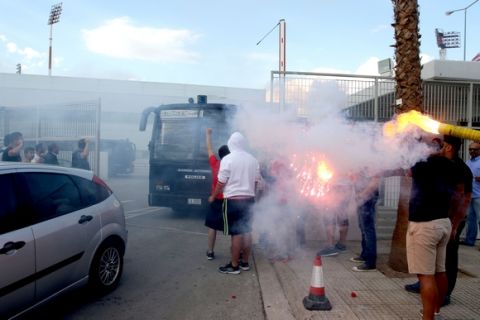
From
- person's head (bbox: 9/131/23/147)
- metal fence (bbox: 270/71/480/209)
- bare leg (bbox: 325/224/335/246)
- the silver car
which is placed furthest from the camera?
metal fence (bbox: 270/71/480/209)

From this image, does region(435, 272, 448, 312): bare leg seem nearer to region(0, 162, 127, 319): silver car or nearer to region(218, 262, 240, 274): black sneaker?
region(218, 262, 240, 274): black sneaker

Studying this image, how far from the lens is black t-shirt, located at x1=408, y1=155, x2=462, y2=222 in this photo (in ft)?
11.4

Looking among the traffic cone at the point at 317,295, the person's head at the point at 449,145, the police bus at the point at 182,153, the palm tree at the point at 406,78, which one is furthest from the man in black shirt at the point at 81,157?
the person's head at the point at 449,145

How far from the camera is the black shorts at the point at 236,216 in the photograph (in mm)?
5203

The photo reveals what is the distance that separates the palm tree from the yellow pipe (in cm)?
186

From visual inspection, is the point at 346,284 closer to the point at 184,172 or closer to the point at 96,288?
the point at 96,288

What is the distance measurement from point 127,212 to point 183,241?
3.77 metres

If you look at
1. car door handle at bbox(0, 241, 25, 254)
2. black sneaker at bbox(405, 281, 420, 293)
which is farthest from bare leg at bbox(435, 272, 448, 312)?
car door handle at bbox(0, 241, 25, 254)

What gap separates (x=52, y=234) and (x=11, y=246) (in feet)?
1.52

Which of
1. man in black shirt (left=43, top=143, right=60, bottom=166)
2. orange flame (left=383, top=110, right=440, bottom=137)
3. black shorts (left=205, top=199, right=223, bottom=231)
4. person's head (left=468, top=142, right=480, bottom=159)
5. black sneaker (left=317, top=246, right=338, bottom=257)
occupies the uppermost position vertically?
orange flame (left=383, top=110, right=440, bottom=137)

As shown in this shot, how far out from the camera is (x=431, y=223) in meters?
3.44

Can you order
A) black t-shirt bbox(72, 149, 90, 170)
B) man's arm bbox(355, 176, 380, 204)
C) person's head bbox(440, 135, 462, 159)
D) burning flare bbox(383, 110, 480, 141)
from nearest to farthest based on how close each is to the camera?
burning flare bbox(383, 110, 480, 141), person's head bbox(440, 135, 462, 159), man's arm bbox(355, 176, 380, 204), black t-shirt bbox(72, 149, 90, 170)

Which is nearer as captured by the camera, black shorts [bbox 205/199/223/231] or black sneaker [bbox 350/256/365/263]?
black shorts [bbox 205/199/223/231]

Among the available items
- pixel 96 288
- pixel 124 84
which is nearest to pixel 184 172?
pixel 96 288
